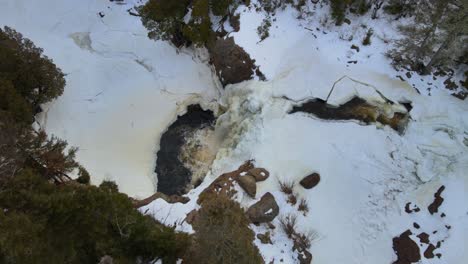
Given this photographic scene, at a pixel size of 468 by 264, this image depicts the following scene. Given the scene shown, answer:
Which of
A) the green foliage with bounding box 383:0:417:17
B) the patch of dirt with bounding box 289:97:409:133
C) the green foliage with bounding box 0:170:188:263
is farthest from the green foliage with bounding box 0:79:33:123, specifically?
the green foliage with bounding box 383:0:417:17

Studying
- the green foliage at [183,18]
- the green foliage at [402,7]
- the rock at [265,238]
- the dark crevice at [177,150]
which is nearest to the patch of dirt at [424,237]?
the rock at [265,238]

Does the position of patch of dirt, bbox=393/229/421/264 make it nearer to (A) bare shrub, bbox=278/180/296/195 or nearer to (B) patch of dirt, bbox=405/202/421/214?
(B) patch of dirt, bbox=405/202/421/214

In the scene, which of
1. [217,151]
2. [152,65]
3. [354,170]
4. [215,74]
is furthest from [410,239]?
[152,65]

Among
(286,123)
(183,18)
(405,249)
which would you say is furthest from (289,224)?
(183,18)

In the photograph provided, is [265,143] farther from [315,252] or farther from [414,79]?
[414,79]

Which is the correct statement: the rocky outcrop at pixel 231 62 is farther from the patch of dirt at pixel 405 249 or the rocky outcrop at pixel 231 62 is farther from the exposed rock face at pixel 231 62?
the patch of dirt at pixel 405 249

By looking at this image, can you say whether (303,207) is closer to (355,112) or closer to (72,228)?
(355,112)
